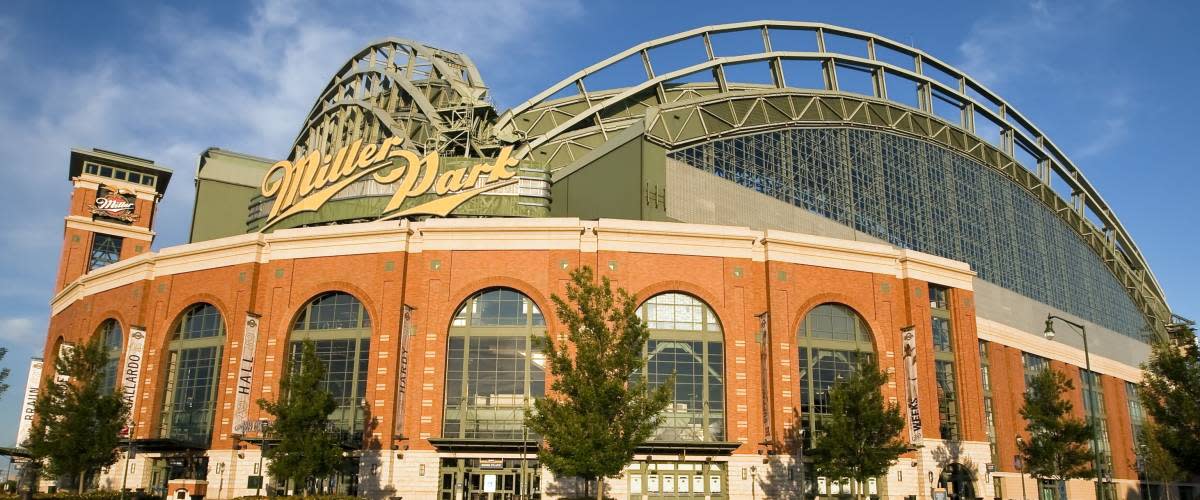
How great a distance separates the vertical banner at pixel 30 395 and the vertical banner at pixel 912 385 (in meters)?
59.6

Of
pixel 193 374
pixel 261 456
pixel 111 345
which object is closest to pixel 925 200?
pixel 261 456

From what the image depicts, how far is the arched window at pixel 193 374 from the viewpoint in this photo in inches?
2124

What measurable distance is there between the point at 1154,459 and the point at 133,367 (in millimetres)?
76573

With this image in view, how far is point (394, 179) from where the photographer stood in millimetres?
58469

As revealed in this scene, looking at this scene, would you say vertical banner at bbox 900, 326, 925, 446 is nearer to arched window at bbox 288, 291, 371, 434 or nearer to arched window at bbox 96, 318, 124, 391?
arched window at bbox 288, 291, 371, 434

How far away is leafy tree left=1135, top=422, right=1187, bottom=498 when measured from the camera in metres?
73.7

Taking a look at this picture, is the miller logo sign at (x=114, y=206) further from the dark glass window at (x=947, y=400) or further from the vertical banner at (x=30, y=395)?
the dark glass window at (x=947, y=400)

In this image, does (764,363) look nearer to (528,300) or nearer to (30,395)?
(528,300)

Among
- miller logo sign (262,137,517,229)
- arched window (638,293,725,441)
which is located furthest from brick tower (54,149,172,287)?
arched window (638,293,725,441)

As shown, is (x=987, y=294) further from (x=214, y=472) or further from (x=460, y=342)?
(x=214, y=472)

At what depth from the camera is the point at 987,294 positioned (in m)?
79.2

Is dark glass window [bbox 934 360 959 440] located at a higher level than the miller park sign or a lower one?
lower

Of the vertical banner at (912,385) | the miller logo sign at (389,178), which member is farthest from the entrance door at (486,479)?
the vertical banner at (912,385)

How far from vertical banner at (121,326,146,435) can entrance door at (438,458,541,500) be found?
67.1ft
